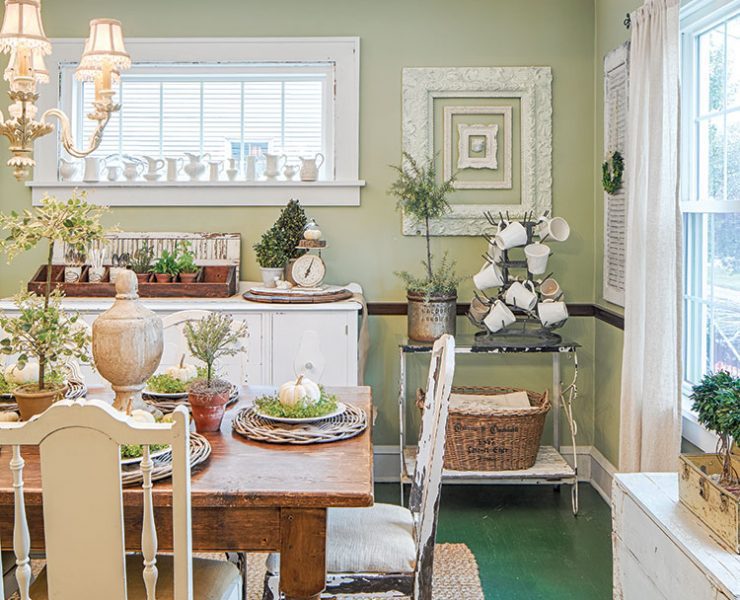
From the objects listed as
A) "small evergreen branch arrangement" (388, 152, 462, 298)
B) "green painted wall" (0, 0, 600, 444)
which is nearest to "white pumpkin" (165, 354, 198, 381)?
"small evergreen branch arrangement" (388, 152, 462, 298)

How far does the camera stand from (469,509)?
3.90 meters

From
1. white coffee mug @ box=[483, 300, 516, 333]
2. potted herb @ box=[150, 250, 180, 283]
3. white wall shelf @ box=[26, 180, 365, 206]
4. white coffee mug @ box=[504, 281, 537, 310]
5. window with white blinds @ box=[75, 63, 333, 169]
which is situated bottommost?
white coffee mug @ box=[483, 300, 516, 333]

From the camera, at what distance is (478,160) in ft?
13.9

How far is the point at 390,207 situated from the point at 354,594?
2434 mm

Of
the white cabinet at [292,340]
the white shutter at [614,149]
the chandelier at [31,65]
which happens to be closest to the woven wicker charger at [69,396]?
the chandelier at [31,65]

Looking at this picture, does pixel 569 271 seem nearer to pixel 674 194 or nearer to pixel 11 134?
pixel 674 194

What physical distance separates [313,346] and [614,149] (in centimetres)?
170

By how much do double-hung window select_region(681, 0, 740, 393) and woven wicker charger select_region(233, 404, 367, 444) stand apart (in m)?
1.44

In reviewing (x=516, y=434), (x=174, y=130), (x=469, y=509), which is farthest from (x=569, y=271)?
(x=174, y=130)

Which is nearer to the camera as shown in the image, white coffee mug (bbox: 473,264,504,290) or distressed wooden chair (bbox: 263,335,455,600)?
distressed wooden chair (bbox: 263,335,455,600)

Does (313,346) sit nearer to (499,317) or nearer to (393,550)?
(499,317)

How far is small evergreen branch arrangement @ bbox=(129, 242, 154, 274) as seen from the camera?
4.09 meters

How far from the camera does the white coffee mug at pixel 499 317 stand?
384 cm

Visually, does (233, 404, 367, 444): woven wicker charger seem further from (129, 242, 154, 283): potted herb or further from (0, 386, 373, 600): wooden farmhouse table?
(129, 242, 154, 283): potted herb
